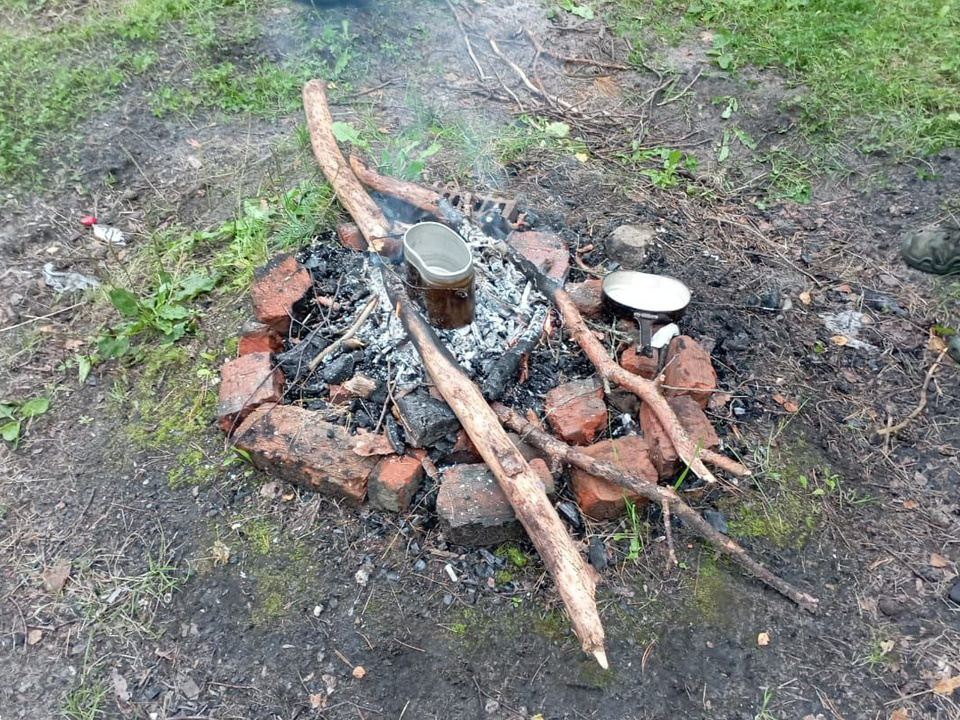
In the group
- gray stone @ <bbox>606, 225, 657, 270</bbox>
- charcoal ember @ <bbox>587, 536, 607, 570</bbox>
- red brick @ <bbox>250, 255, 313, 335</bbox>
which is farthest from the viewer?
gray stone @ <bbox>606, 225, 657, 270</bbox>

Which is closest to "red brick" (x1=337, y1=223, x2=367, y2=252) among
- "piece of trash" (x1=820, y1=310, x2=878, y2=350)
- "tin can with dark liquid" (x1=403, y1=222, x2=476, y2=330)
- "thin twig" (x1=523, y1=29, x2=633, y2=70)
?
"tin can with dark liquid" (x1=403, y1=222, x2=476, y2=330)

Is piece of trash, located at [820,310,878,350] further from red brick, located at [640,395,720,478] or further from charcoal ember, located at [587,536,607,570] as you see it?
charcoal ember, located at [587,536,607,570]

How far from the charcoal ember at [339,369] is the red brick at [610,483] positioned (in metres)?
1.02

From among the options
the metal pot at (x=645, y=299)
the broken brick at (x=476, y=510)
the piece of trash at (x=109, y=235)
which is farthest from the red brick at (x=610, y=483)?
the piece of trash at (x=109, y=235)

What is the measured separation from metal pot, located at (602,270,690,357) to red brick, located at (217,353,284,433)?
150cm

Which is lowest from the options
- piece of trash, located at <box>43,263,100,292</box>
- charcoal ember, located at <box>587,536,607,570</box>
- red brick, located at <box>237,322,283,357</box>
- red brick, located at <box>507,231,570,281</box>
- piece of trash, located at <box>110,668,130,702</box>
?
piece of trash, located at <box>110,668,130,702</box>

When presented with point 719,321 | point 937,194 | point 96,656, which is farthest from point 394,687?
point 937,194

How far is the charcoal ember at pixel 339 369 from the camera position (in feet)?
8.73

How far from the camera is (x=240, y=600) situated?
2.21m

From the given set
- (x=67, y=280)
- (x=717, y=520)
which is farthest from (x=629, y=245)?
(x=67, y=280)

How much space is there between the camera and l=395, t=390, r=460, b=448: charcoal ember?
2.40m

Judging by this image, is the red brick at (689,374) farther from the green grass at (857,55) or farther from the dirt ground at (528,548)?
the green grass at (857,55)

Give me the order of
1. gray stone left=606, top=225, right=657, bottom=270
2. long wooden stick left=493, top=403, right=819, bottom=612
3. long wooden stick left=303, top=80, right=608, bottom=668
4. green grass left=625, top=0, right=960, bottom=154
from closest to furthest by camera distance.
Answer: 1. long wooden stick left=303, top=80, right=608, bottom=668
2. long wooden stick left=493, top=403, right=819, bottom=612
3. gray stone left=606, top=225, right=657, bottom=270
4. green grass left=625, top=0, right=960, bottom=154

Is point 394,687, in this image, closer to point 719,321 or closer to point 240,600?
point 240,600
